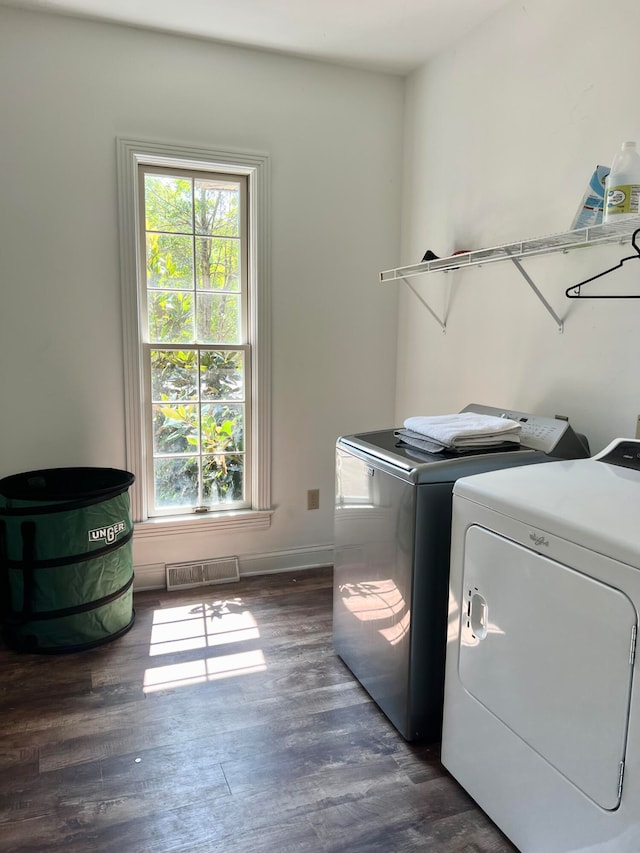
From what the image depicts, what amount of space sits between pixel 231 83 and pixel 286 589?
2.39 metres

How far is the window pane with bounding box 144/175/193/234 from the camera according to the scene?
273 centimetres

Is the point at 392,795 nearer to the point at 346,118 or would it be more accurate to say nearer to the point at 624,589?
the point at 624,589

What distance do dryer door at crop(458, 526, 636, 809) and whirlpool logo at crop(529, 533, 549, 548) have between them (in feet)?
0.09

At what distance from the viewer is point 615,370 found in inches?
72.7

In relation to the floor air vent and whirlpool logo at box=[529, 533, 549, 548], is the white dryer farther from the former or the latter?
the floor air vent

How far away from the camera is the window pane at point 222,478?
9.75 feet

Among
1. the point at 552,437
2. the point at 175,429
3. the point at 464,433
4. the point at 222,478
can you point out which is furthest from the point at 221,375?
the point at 552,437

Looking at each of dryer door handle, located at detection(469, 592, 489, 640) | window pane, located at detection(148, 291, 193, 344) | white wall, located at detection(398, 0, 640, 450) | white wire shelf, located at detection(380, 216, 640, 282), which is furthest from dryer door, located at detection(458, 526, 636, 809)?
window pane, located at detection(148, 291, 193, 344)

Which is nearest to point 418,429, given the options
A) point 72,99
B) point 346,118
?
point 346,118

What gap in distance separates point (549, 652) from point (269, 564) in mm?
1980

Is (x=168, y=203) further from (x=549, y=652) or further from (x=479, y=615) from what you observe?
(x=549, y=652)

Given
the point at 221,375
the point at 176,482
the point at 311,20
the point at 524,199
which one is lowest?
the point at 176,482

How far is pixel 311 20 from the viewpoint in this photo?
2.42 metres

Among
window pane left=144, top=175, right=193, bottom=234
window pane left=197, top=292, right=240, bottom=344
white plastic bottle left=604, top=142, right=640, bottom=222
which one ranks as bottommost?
window pane left=197, top=292, right=240, bottom=344
